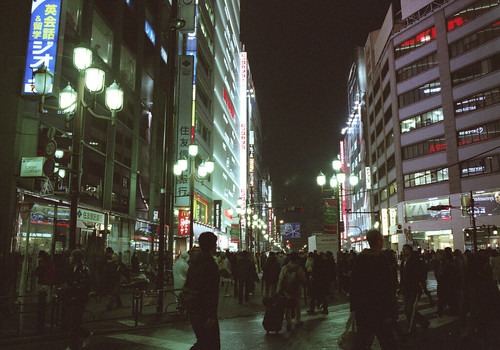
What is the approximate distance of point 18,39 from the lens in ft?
53.6

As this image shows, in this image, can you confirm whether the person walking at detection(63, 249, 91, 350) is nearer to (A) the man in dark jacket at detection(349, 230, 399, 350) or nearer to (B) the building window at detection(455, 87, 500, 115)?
(A) the man in dark jacket at detection(349, 230, 399, 350)

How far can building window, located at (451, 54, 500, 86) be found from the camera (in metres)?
41.9

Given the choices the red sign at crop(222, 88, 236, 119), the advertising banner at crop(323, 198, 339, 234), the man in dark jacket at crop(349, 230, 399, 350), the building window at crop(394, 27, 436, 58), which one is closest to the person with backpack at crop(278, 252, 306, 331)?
the man in dark jacket at crop(349, 230, 399, 350)

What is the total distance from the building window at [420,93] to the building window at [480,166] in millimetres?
9236

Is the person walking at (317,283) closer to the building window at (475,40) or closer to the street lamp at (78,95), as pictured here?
the street lamp at (78,95)

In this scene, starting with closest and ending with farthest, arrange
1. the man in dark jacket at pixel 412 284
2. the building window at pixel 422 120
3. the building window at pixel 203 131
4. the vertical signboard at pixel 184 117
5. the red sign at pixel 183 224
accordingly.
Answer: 1. the man in dark jacket at pixel 412 284
2. the red sign at pixel 183 224
3. the vertical signboard at pixel 184 117
4. the building window at pixel 203 131
5. the building window at pixel 422 120

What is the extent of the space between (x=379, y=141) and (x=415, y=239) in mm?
21178

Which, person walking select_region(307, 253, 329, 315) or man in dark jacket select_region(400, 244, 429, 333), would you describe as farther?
person walking select_region(307, 253, 329, 315)

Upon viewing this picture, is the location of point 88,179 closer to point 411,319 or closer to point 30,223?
point 30,223

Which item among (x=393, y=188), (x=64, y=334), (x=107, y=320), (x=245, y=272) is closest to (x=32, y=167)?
(x=107, y=320)

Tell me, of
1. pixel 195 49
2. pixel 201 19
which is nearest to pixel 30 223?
pixel 195 49

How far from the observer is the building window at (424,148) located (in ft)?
158

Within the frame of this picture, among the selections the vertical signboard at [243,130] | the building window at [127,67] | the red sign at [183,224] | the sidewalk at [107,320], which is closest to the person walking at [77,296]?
the sidewalk at [107,320]

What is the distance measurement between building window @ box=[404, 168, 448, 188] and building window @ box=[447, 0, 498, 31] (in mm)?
15308
